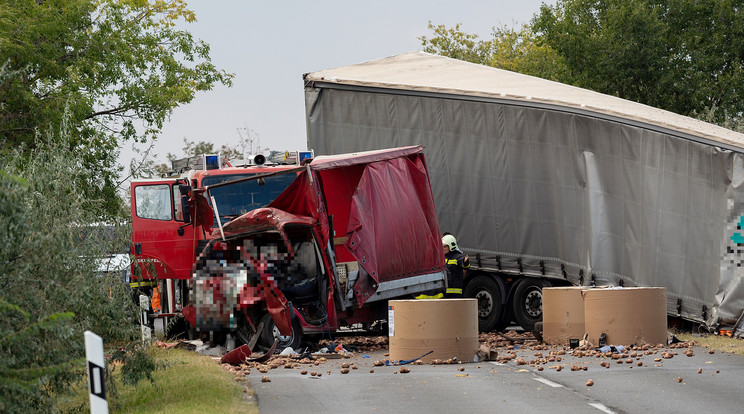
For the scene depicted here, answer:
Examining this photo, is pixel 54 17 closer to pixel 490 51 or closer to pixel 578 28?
pixel 578 28

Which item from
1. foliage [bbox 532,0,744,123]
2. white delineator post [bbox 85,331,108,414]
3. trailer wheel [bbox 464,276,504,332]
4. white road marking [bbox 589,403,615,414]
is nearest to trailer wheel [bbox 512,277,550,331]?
trailer wheel [bbox 464,276,504,332]

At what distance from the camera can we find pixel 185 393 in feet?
35.1

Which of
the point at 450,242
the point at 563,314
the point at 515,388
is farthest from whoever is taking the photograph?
the point at 450,242

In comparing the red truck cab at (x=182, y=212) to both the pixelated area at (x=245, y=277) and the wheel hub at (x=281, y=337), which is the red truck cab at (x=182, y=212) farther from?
the wheel hub at (x=281, y=337)

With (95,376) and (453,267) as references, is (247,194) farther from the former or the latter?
(95,376)

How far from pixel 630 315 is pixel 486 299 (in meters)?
4.59

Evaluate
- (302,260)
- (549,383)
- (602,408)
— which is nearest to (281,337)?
(302,260)

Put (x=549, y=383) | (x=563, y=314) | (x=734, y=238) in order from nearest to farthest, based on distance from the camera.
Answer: (x=549, y=383) < (x=563, y=314) < (x=734, y=238)

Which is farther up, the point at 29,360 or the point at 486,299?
the point at 29,360

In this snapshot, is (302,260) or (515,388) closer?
(515,388)

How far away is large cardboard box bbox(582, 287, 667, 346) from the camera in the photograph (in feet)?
47.5

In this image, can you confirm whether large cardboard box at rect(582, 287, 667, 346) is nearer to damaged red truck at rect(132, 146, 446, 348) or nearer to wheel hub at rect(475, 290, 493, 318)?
damaged red truck at rect(132, 146, 446, 348)

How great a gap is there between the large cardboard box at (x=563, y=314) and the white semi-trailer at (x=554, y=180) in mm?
1793

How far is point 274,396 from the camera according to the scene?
10.9 metres
